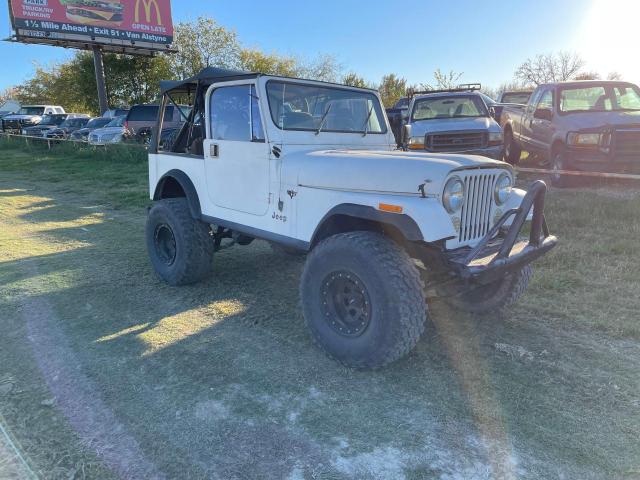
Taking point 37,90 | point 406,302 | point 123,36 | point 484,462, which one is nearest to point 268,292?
point 406,302

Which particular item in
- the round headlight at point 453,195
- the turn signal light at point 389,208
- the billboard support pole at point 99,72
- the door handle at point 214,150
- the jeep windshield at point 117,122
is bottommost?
the turn signal light at point 389,208

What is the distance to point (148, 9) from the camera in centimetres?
2812

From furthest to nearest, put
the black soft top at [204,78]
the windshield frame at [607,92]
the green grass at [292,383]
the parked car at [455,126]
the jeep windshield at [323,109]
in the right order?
the parked car at [455,126]
the windshield frame at [607,92]
the black soft top at [204,78]
the jeep windshield at [323,109]
the green grass at [292,383]

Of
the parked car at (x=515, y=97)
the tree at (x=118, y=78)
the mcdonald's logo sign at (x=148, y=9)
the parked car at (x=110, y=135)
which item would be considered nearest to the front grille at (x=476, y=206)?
the parked car at (x=515, y=97)

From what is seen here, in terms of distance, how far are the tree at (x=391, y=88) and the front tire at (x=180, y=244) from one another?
2646 centimetres

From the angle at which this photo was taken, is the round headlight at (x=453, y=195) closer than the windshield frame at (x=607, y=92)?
Yes

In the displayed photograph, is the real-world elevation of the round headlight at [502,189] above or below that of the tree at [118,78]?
below

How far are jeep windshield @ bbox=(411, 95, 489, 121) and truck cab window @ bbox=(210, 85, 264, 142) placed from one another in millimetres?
6411

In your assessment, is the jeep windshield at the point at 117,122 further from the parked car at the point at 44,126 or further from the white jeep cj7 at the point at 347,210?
the white jeep cj7 at the point at 347,210

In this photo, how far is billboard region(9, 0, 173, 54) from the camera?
25.2 metres

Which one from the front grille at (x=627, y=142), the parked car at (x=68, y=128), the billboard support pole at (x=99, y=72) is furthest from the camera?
the billboard support pole at (x=99, y=72)

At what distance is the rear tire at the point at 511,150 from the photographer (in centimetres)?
1123

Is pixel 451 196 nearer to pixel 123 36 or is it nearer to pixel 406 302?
pixel 406 302

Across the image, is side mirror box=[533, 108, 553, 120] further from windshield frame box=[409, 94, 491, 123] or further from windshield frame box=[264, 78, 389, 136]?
windshield frame box=[264, 78, 389, 136]
